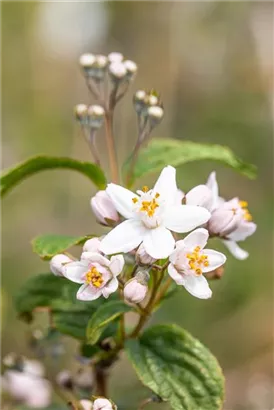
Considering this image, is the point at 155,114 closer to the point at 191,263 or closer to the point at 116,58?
the point at 116,58

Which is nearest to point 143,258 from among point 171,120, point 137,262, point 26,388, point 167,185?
point 137,262

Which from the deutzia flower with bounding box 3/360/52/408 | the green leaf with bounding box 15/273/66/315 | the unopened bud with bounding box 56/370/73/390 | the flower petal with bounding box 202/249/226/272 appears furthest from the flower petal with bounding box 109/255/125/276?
the deutzia flower with bounding box 3/360/52/408

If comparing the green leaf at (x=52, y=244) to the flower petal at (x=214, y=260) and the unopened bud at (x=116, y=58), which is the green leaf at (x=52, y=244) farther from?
the unopened bud at (x=116, y=58)

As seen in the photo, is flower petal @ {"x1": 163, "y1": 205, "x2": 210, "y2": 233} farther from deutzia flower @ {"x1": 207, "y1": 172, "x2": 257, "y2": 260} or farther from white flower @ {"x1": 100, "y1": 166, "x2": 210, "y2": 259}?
deutzia flower @ {"x1": 207, "y1": 172, "x2": 257, "y2": 260}

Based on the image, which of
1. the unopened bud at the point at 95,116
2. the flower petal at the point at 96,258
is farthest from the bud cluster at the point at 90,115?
the flower petal at the point at 96,258

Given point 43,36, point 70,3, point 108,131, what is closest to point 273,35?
point 70,3

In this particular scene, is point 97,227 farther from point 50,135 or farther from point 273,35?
point 273,35
